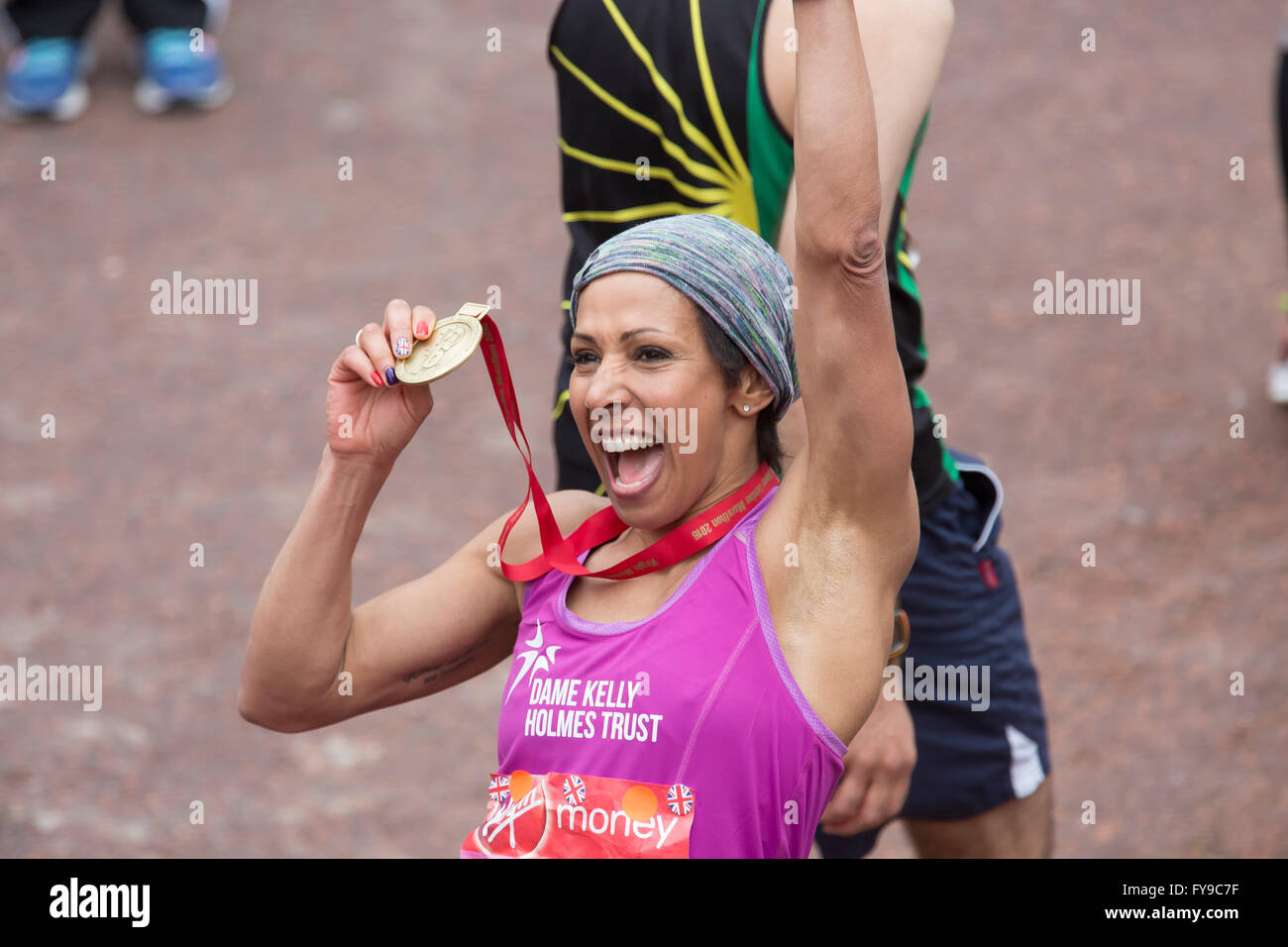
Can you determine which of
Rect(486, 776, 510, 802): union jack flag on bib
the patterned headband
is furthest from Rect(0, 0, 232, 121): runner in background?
Rect(486, 776, 510, 802): union jack flag on bib

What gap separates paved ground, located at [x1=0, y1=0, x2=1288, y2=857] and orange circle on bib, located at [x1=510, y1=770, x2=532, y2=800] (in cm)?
281

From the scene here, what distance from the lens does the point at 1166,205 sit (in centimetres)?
915

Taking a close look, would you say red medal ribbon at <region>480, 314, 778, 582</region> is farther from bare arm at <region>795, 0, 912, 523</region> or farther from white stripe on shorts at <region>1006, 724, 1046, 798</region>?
white stripe on shorts at <region>1006, 724, 1046, 798</region>

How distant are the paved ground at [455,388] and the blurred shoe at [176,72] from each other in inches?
6.5

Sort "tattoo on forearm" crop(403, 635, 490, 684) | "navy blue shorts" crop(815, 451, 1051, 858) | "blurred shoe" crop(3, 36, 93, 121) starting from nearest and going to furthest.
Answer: "tattoo on forearm" crop(403, 635, 490, 684) < "navy blue shorts" crop(815, 451, 1051, 858) < "blurred shoe" crop(3, 36, 93, 121)

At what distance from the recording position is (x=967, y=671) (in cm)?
360

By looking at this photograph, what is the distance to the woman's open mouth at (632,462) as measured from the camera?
257 cm

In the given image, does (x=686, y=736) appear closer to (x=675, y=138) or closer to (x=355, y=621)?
(x=355, y=621)

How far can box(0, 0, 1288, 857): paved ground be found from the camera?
18.0 ft

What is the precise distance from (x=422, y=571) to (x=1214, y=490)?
3.36 m

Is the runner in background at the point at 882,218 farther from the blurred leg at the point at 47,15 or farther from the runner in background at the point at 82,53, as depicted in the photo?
the blurred leg at the point at 47,15

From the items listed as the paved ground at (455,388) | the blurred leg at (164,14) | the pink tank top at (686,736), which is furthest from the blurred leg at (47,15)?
the pink tank top at (686,736)
